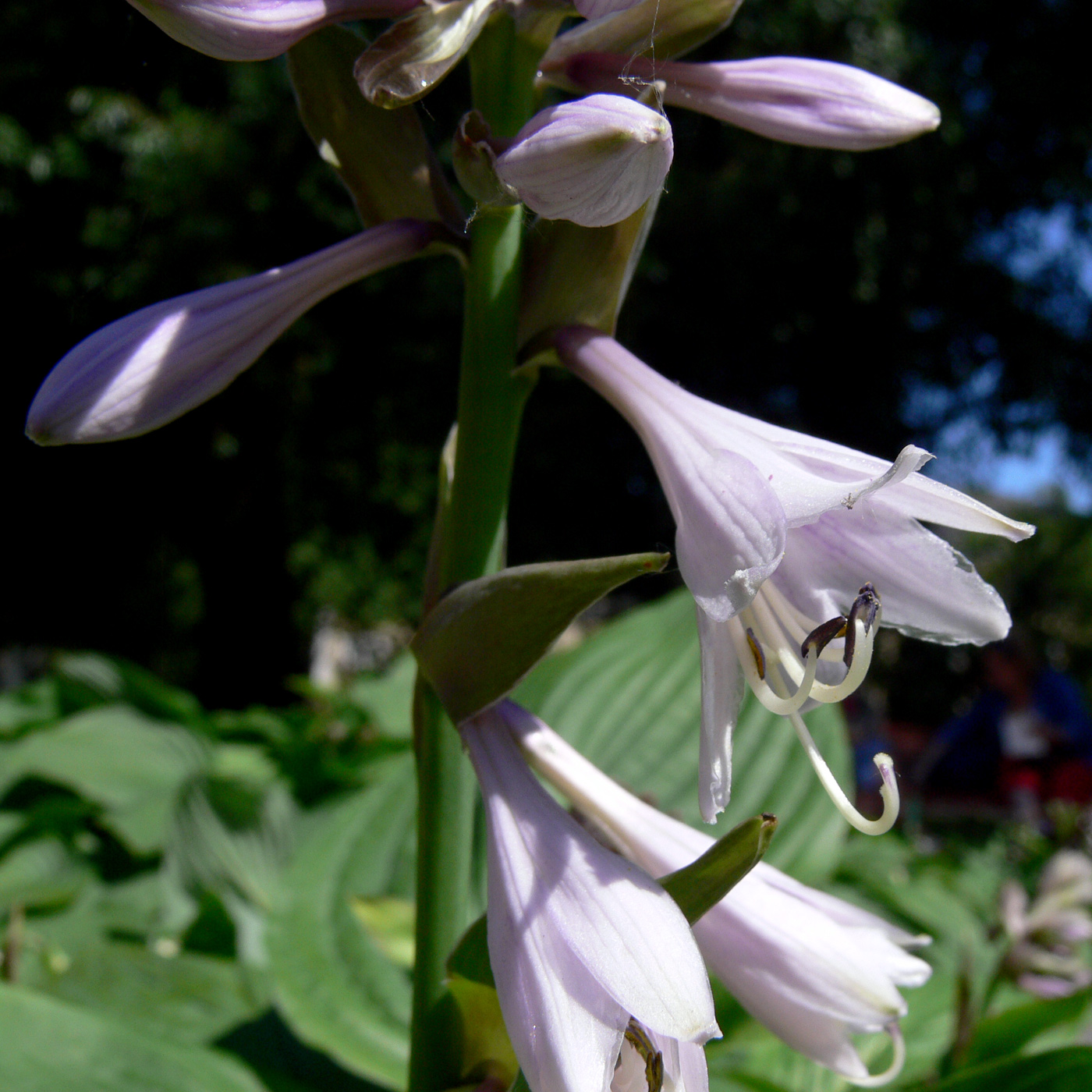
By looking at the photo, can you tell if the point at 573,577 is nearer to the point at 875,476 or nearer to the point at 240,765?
the point at 875,476

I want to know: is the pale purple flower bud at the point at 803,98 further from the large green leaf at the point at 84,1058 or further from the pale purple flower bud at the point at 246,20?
the large green leaf at the point at 84,1058

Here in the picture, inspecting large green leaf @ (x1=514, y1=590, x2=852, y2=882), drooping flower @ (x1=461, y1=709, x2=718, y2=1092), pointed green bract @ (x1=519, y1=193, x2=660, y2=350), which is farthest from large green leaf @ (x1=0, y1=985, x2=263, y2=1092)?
pointed green bract @ (x1=519, y1=193, x2=660, y2=350)

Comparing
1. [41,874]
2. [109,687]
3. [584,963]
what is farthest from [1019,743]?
[584,963]

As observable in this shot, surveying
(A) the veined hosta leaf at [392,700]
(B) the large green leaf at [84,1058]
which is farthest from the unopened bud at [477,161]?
(A) the veined hosta leaf at [392,700]

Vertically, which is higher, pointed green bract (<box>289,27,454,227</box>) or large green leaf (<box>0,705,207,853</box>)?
pointed green bract (<box>289,27,454,227</box>)

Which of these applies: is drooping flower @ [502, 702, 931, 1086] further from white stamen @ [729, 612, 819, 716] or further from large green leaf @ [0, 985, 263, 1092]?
large green leaf @ [0, 985, 263, 1092]

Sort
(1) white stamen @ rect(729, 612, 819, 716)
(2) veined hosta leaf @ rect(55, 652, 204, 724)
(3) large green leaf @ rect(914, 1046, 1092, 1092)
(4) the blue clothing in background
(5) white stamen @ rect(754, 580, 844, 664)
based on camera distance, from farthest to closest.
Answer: (4) the blue clothing in background < (2) veined hosta leaf @ rect(55, 652, 204, 724) < (3) large green leaf @ rect(914, 1046, 1092, 1092) < (5) white stamen @ rect(754, 580, 844, 664) < (1) white stamen @ rect(729, 612, 819, 716)

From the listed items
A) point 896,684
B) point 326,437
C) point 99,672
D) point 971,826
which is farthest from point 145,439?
point 896,684

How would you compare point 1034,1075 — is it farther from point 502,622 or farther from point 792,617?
point 502,622
